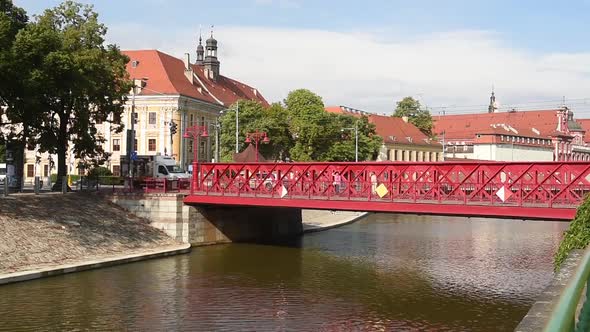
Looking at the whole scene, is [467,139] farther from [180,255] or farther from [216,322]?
[216,322]

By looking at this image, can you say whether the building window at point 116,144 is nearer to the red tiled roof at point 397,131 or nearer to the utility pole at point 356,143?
the utility pole at point 356,143

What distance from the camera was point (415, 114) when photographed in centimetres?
11912

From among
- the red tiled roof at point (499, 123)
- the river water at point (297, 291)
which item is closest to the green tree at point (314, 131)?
the river water at point (297, 291)

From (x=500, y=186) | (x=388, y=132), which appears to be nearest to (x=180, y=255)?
(x=500, y=186)

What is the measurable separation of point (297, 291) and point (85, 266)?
1000 cm

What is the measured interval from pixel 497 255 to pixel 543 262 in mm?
3610

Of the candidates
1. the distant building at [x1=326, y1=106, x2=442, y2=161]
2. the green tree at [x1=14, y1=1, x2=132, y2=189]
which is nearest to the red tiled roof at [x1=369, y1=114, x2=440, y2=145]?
the distant building at [x1=326, y1=106, x2=442, y2=161]

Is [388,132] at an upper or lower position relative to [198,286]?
upper

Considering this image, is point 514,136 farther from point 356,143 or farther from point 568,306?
point 568,306

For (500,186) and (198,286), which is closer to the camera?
(198,286)

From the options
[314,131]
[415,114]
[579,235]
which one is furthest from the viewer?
[415,114]

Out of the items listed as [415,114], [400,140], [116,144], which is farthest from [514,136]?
[116,144]

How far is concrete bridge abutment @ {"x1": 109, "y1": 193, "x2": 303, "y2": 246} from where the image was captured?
3772 centimetres

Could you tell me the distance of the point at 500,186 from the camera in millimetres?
27156
